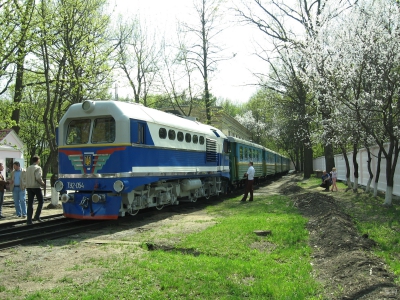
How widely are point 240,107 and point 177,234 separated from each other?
226 feet

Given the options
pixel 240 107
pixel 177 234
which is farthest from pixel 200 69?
pixel 240 107

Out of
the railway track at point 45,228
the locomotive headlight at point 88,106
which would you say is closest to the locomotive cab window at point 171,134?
the railway track at point 45,228

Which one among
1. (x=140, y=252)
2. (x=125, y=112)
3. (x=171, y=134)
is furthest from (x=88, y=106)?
(x=140, y=252)

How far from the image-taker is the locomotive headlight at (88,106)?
1112 cm

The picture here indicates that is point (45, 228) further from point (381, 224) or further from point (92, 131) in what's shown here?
point (381, 224)

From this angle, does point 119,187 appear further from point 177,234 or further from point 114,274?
point 114,274

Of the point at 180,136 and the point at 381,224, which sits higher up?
the point at 180,136

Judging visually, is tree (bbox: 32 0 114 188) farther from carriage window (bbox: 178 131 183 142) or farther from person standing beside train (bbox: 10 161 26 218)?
carriage window (bbox: 178 131 183 142)

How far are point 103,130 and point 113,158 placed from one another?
995 mm

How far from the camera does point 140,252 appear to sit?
7496mm

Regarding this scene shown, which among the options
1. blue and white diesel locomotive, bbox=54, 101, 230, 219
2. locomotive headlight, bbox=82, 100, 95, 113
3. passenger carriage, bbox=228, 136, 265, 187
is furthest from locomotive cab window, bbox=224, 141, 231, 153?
locomotive headlight, bbox=82, 100, 95, 113

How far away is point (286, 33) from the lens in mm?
26797

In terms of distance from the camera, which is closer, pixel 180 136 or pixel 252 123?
pixel 180 136

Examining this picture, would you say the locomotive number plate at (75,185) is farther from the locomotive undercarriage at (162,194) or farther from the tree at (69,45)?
the tree at (69,45)
